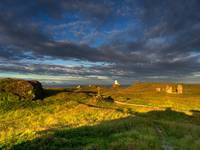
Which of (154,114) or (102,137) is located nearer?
(102,137)

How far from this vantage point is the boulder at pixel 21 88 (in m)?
53.0

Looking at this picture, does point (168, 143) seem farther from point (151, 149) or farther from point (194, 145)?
point (151, 149)

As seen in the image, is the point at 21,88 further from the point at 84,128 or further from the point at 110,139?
the point at 110,139

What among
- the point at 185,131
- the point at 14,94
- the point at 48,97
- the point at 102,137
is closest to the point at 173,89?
the point at 48,97

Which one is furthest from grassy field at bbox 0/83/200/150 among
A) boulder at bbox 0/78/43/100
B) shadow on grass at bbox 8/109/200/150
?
boulder at bbox 0/78/43/100

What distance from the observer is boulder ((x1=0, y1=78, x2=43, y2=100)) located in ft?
174

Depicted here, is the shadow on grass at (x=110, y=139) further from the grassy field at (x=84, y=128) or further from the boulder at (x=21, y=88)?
the boulder at (x=21, y=88)

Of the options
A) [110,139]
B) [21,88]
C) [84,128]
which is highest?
[21,88]

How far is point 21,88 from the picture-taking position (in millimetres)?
54219

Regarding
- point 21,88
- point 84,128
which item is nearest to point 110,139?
point 84,128

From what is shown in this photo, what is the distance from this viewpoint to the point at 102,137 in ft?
80.8

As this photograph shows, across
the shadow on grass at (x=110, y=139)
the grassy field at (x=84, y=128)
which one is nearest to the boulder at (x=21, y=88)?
the grassy field at (x=84, y=128)

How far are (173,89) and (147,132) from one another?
97.6m

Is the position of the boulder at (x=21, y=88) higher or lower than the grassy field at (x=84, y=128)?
higher
